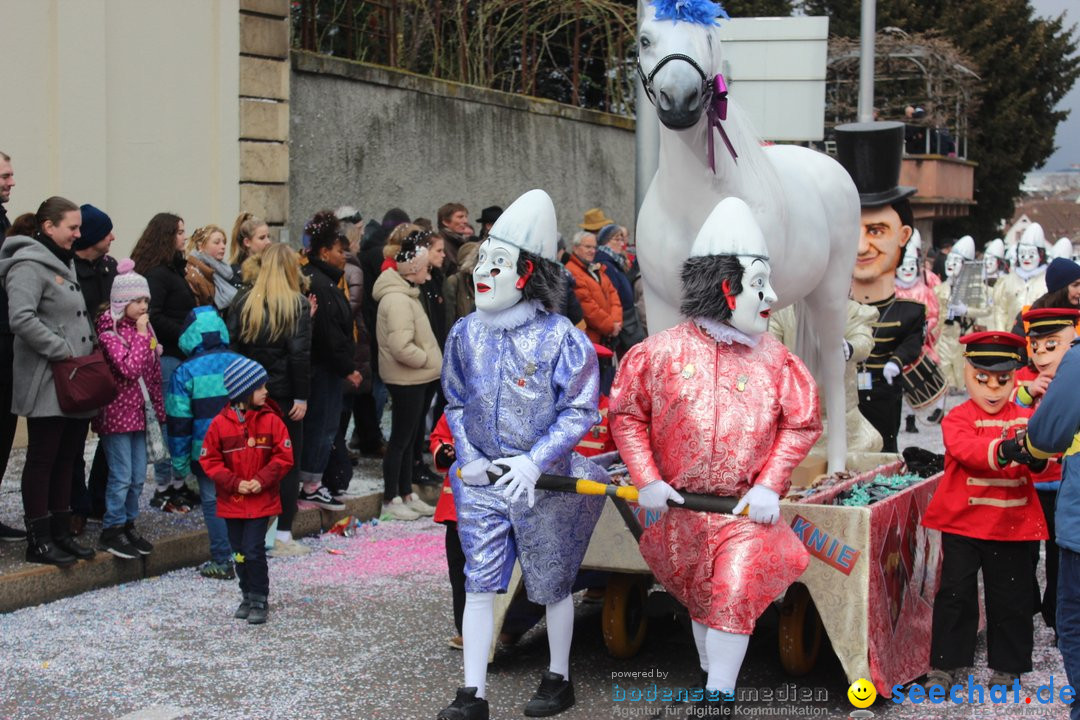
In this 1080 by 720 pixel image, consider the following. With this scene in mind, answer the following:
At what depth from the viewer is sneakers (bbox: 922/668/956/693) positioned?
5.64 meters

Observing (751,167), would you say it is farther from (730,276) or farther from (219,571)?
(219,571)

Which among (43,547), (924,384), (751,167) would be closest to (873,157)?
(924,384)

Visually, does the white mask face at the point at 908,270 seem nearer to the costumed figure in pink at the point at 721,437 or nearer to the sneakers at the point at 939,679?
the sneakers at the point at 939,679

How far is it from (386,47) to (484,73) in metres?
1.92

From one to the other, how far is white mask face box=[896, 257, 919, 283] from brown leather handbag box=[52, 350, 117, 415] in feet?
25.7

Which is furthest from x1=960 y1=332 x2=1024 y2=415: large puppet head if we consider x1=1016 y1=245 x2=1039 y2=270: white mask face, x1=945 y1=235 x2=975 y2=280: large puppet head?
x1=945 y1=235 x2=975 y2=280: large puppet head

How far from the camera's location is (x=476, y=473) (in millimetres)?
5102

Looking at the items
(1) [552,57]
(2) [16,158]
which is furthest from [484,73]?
(2) [16,158]

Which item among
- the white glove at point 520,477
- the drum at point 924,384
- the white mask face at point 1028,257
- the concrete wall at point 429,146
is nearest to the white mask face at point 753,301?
the white glove at point 520,477

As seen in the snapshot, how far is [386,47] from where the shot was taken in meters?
13.9

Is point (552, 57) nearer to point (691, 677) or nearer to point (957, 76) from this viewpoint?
point (691, 677)

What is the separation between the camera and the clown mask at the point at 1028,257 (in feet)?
45.7

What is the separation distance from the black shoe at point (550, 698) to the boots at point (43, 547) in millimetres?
2698

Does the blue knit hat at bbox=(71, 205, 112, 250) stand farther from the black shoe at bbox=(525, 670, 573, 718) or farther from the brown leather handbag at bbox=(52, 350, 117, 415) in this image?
the black shoe at bbox=(525, 670, 573, 718)
